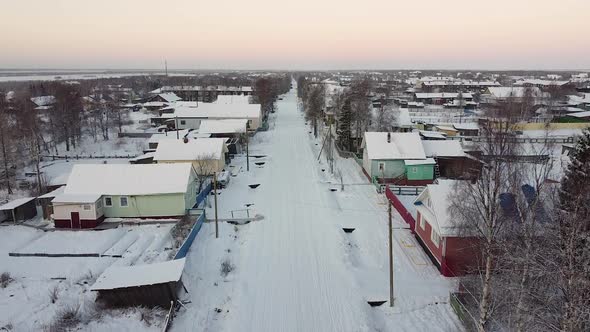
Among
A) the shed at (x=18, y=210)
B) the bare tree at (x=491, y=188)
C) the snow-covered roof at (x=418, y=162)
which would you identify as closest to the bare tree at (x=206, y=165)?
the shed at (x=18, y=210)

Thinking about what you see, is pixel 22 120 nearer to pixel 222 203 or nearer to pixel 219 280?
pixel 222 203

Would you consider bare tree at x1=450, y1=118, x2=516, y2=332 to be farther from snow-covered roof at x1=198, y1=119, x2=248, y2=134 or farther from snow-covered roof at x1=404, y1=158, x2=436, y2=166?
snow-covered roof at x1=198, y1=119, x2=248, y2=134

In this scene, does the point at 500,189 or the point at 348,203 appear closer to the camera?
the point at 500,189

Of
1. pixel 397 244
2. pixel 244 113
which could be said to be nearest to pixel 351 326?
pixel 397 244

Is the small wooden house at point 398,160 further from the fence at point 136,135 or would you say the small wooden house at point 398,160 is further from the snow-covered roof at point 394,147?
the fence at point 136,135

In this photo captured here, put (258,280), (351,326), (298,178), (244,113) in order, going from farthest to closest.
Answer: (244,113) < (298,178) < (258,280) < (351,326)

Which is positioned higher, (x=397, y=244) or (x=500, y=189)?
(x=500, y=189)

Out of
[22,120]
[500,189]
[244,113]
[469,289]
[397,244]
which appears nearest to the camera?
[500,189]
